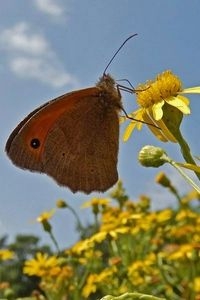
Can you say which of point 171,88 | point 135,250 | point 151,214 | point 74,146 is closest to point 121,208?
point 151,214

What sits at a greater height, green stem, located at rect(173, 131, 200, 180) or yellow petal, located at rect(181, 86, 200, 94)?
yellow petal, located at rect(181, 86, 200, 94)

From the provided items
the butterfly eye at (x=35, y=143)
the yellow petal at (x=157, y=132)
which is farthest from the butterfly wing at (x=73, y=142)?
the yellow petal at (x=157, y=132)

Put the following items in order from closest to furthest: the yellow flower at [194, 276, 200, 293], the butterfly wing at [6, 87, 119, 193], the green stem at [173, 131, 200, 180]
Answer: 1. the green stem at [173, 131, 200, 180]
2. the butterfly wing at [6, 87, 119, 193]
3. the yellow flower at [194, 276, 200, 293]

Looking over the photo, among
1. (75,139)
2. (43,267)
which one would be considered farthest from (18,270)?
(75,139)

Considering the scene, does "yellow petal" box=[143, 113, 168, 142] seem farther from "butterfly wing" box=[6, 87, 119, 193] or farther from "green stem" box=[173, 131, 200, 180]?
"butterfly wing" box=[6, 87, 119, 193]

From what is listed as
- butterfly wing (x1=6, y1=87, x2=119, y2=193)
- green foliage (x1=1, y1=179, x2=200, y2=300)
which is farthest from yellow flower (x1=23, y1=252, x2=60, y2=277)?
butterfly wing (x1=6, y1=87, x2=119, y2=193)

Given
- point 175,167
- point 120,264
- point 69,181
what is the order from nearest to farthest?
point 175,167 → point 69,181 → point 120,264

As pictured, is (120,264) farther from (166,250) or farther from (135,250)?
(166,250)
